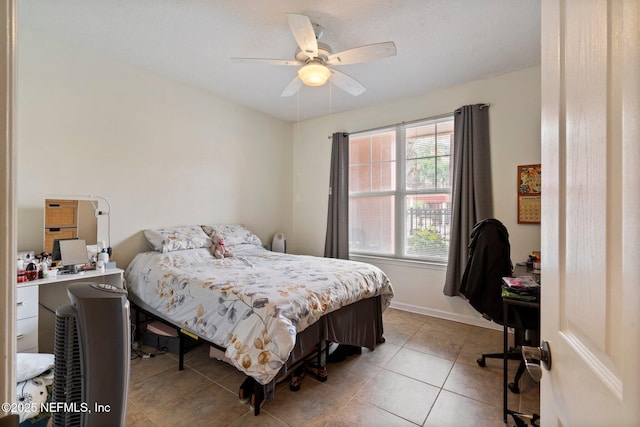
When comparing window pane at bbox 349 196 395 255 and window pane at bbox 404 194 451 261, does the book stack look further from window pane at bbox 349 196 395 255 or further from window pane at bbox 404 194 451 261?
window pane at bbox 349 196 395 255

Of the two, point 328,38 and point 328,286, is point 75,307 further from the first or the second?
point 328,38

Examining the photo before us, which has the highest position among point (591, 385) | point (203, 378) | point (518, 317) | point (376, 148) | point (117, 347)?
point (376, 148)

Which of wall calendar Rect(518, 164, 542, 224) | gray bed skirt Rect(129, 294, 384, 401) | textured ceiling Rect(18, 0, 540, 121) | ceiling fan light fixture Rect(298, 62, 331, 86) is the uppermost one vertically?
textured ceiling Rect(18, 0, 540, 121)

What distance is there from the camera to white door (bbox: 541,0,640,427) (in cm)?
38

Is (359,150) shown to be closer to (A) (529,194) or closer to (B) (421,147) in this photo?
(B) (421,147)

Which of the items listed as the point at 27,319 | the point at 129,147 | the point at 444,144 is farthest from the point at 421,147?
the point at 27,319

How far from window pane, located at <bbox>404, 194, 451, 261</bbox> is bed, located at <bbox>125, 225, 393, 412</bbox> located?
110 cm

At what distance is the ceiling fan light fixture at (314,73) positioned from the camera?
6.88ft

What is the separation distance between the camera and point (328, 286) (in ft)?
6.66

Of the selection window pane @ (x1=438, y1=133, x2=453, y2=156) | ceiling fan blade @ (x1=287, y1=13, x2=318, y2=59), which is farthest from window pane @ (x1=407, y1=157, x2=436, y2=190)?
ceiling fan blade @ (x1=287, y1=13, x2=318, y2=59)

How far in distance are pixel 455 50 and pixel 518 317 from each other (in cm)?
226

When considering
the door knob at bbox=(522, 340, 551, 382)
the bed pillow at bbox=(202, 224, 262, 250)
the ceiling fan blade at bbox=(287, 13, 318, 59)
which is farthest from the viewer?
the bed pillow at bbox=(202, 224, 262, 250)

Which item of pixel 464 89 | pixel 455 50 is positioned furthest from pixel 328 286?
pixel 464 89

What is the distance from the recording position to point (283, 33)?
7.39ft
